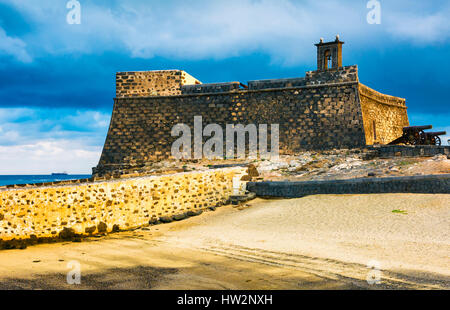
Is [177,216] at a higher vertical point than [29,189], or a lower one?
lower

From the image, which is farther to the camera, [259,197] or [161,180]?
[259,197]

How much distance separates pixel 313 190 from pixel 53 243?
7.49 meters

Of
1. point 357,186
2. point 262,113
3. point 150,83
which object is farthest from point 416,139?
point 150,83

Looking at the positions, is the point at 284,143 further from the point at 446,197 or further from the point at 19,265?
the point at 19,265

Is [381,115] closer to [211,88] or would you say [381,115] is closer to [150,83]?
[211,88]

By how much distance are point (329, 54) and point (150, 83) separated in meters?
9.85

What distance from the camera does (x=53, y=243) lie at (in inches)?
340

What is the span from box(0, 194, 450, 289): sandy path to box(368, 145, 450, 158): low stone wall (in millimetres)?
7783
